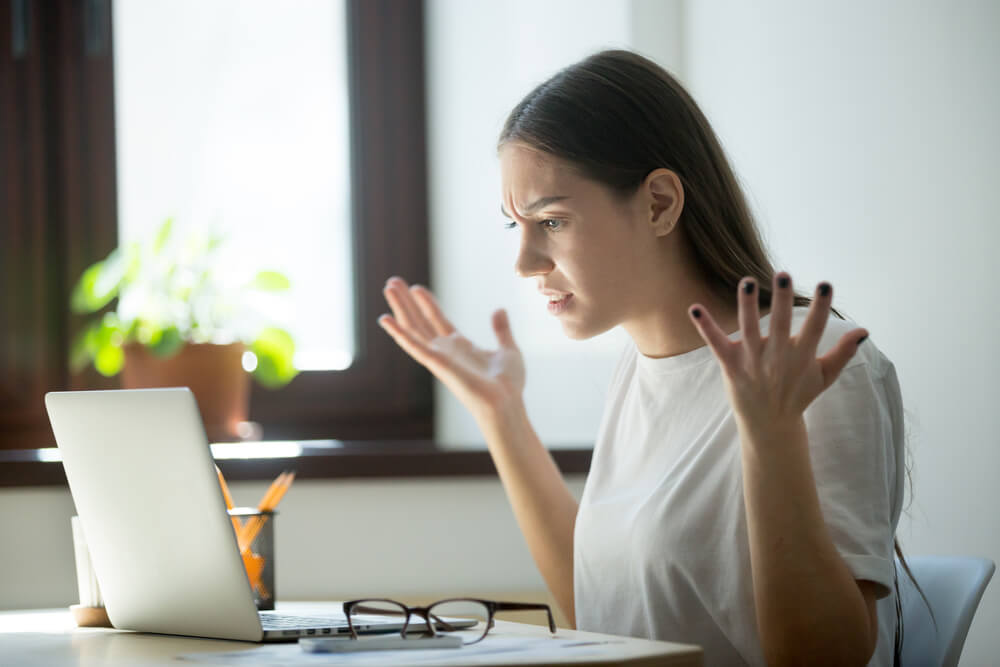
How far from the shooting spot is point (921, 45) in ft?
5.08

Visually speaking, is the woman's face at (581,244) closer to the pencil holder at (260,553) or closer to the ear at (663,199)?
the ear at (663,199)

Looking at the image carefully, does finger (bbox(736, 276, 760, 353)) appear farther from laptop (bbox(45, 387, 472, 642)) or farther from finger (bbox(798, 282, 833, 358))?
laptop (bbox(45, 387, 472, 642))

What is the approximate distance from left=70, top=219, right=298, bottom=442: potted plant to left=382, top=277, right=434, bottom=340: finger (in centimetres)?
92

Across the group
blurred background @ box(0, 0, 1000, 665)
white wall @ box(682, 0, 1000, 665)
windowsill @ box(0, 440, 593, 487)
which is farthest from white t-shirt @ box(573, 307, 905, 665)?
windowsill @ box(0, 440, 593, 487)

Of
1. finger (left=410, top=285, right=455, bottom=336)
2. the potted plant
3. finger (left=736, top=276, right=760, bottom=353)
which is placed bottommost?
the potted plant

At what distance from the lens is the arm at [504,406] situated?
133 centimetres

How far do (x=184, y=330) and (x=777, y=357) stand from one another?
157 cm

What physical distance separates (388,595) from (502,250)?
713 mm

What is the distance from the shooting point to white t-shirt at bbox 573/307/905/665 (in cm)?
109

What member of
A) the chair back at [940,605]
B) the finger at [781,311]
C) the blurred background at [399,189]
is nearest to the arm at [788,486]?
the finger at [781,311]

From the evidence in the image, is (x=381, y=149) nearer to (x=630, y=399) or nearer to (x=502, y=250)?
(x=502, y=250)

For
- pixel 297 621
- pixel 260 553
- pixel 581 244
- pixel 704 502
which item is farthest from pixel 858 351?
pixel 260 553

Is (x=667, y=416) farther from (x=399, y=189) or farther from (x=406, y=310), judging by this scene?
(x=399, y=189)

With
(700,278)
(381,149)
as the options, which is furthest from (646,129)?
(381,149)
